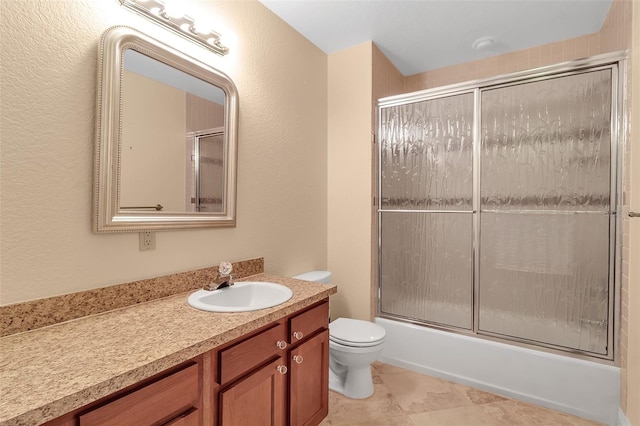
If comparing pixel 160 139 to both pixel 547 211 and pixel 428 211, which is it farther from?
pixel 547 211

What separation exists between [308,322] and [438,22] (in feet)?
7.31

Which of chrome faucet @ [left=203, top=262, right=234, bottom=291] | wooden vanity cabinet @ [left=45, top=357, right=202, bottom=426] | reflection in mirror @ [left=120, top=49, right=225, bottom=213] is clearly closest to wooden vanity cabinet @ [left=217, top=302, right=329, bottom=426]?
wooden vanity cabinet @ [left=45, top=357, right=202, bottom=426]

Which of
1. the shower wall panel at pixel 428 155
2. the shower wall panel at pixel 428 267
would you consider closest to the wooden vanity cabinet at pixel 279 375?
the shower wall panel at pixel 428 267

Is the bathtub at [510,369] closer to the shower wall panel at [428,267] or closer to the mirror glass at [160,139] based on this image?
the shower wall panel at [428,267]

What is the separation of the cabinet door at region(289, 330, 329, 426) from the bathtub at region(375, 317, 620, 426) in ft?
3.31

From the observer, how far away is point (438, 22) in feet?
7.32

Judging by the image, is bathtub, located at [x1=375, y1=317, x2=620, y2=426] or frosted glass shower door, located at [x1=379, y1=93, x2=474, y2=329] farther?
frosted glass shower door, located at [x1=379, y1=93, x2=474, y2=329]

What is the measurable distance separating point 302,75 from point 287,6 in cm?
46

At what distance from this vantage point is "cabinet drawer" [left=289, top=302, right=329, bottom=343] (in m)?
1.40

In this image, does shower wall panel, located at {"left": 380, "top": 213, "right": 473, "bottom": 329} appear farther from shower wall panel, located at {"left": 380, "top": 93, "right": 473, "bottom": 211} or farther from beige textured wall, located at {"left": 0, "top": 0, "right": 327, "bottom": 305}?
beige textured wall, located at {"left": 0, "top": 0, "right": 327, "bottom": 305}

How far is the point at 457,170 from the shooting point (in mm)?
2301

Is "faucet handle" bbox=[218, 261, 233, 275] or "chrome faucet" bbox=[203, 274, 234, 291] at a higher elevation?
"faucet handle" bbox=[218, 261, 233, 275]

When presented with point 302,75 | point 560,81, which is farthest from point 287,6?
point 560,81

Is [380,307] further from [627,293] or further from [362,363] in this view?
[627,293]
